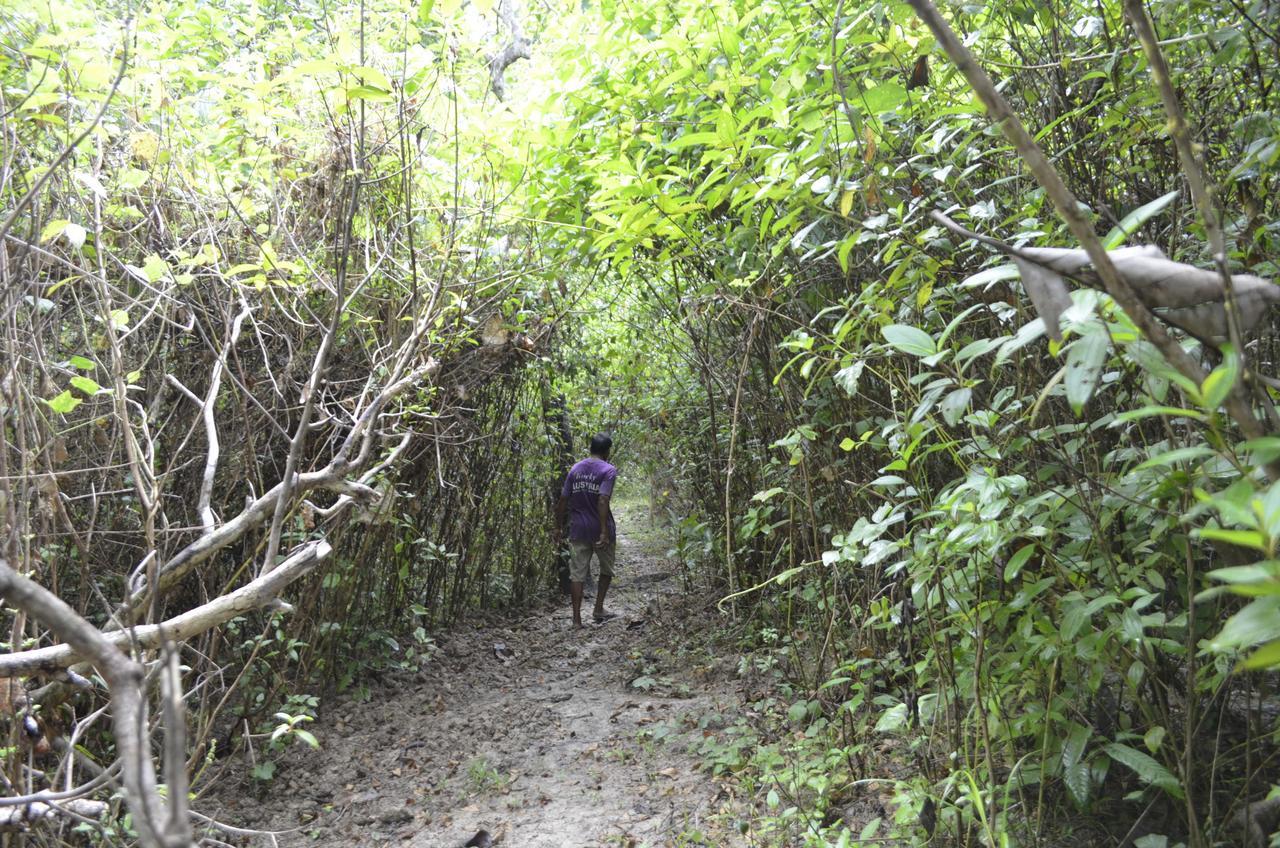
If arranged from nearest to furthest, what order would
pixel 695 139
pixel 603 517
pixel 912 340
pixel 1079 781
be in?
pixel 912 340
pixel 1079 781
pixel 695 139
pixel 603 517

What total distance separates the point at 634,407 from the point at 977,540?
6.29 m

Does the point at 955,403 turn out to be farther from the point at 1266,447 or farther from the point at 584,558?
the point at 584,558

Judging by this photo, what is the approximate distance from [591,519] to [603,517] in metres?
0.20

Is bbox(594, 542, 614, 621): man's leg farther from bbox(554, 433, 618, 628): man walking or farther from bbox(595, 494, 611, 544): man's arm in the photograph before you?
bbox(595, 494, 611, 544): man's arm

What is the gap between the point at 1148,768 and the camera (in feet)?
5.95

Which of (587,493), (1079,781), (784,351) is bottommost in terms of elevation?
(1079,781)

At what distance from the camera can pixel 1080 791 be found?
1.92m

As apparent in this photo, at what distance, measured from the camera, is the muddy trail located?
365 centimetres

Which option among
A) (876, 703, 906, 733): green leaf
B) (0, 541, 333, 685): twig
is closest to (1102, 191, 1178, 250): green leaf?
(0, 541, 333, 685): twig

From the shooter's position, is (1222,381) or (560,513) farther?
(560,513)

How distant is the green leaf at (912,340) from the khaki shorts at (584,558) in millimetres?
6043

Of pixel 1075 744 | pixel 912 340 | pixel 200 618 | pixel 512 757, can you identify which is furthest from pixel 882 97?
pixel 512 757

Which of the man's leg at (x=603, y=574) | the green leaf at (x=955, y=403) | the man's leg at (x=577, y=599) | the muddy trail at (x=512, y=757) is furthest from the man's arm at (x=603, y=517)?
the green leaf at (x=955, y=403)

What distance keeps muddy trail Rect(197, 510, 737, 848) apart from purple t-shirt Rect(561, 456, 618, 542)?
3.59 feet
